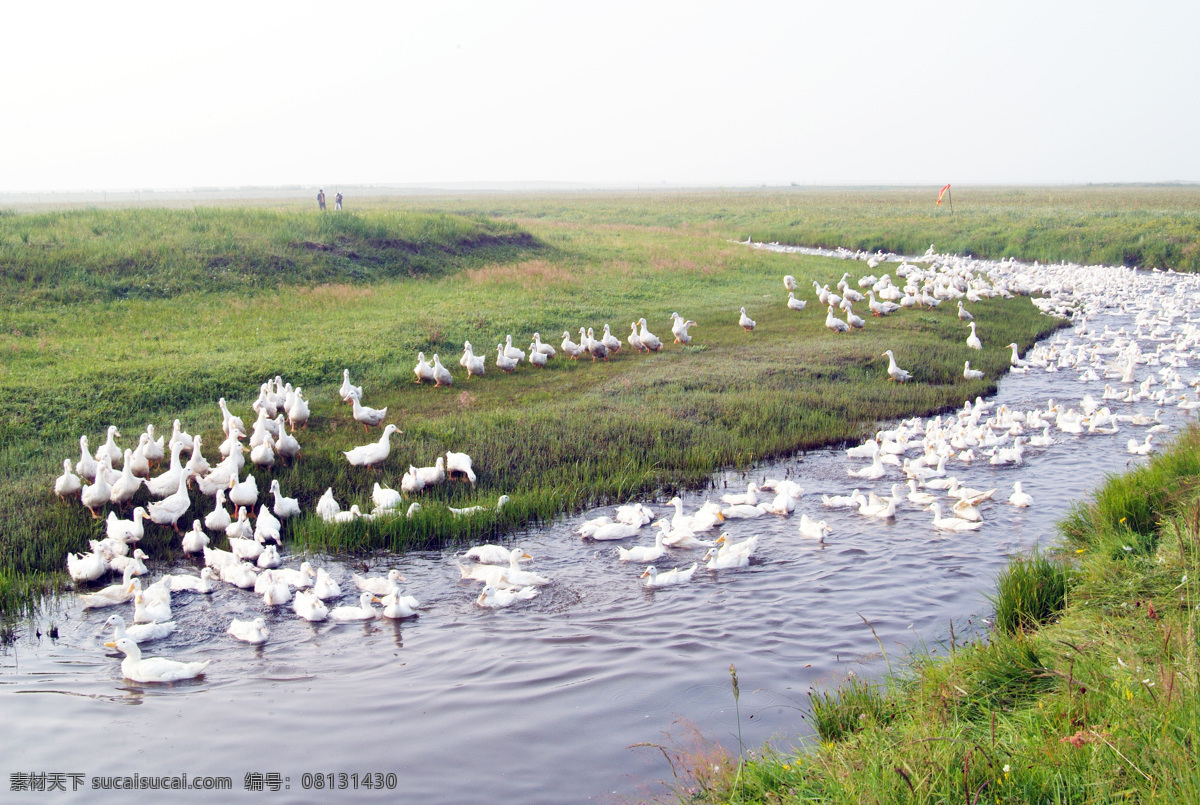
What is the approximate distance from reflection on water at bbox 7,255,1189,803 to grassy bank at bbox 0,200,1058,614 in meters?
1.97

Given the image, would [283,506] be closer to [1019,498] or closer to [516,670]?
[516,670]

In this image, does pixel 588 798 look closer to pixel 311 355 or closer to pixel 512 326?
pixel 311 355

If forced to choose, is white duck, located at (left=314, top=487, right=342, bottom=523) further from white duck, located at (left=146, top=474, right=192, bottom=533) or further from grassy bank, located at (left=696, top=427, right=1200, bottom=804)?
grassy bank, located at (left=696, top=427, right=1200, bottom=804)

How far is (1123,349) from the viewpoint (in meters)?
22.8

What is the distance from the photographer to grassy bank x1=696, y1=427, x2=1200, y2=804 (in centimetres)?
421

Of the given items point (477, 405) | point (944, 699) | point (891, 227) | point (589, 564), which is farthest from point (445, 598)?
point (891, 227)

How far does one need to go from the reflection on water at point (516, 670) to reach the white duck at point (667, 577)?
122 mm

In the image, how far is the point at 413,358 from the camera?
19.7 meters

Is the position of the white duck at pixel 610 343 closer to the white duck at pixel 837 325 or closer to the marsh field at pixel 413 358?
the marsh field at pixel 413 358

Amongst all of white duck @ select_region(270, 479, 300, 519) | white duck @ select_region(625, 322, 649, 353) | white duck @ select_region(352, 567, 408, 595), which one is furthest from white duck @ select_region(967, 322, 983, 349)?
white duck @ select_region(352, 567, 408, 595)

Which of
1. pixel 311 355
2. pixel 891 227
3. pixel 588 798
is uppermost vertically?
pixel 891 227

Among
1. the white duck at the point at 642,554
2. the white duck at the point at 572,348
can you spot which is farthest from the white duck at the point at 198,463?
the white duck at the point at 572,348

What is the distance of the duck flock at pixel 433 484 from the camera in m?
9.31

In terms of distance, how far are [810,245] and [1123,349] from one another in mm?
32981
